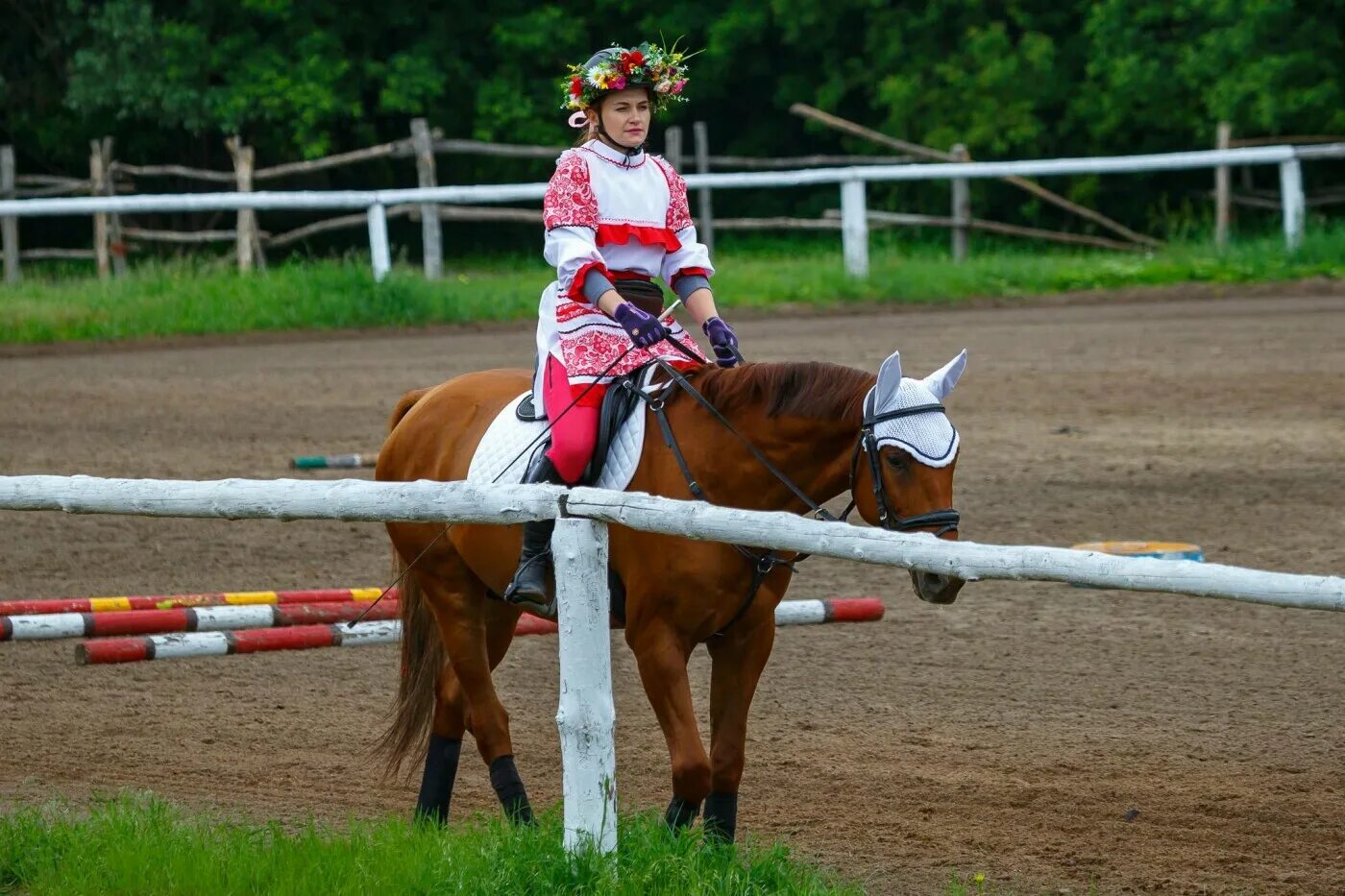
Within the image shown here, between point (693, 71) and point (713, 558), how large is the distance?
98.5 feet

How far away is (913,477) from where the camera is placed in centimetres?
484

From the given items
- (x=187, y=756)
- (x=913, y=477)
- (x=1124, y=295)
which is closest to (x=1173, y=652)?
(x=913, y=477)

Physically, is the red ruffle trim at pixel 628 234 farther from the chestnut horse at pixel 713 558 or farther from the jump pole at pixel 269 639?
the jump pole at pixel 269 639

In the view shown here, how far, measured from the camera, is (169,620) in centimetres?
748

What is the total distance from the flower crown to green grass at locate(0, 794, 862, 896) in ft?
7.15

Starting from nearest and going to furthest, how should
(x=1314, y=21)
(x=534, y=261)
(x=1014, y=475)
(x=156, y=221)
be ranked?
1. (x=1014, y=475)
2. (x=1314, y=21)
3. (x=534, y=261)
4. (x=156, y=221)

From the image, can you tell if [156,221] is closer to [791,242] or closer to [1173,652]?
[791,242]

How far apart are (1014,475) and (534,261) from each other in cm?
1940

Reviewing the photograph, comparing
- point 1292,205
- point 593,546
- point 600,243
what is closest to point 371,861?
point 593,546

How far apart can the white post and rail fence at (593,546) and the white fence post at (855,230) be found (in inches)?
593

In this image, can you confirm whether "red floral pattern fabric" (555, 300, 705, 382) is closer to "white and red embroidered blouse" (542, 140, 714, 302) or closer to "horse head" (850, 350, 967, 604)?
"white and red embroidered blouse" (542, 140, 714, 302)

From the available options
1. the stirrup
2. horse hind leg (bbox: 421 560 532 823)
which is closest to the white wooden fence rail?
horse hind leg (bbox: 421 560 532 823)

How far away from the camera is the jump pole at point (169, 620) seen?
7.20 m

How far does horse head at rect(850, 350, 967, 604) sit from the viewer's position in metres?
4.82
